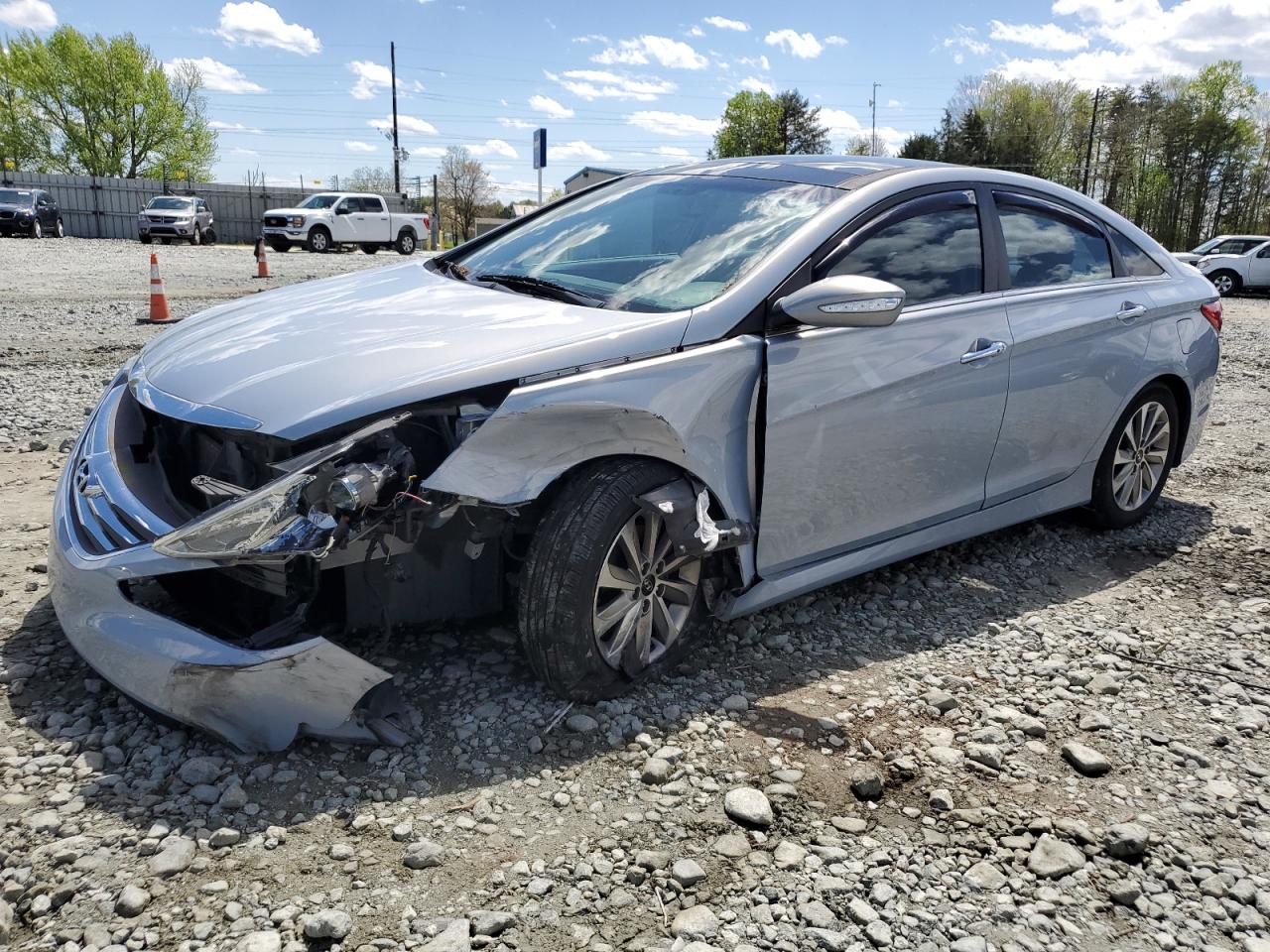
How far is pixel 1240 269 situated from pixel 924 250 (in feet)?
78.7

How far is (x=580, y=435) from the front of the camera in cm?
273

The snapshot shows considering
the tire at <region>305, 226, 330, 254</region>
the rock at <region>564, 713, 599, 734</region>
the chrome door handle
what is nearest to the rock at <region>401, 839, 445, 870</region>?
the rock at <region>564, 713, 599, 734</region>

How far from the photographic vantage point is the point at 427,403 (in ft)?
8.40

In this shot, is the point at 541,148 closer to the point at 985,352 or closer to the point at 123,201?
the point at 985,352

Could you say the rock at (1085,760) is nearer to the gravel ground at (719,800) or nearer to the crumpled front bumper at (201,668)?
the gravel ground at (719,800)

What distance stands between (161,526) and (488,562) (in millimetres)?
886

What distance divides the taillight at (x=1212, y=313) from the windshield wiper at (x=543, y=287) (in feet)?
11.1

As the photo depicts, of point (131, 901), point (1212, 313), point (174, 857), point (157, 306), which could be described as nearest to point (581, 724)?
point (174, 857)

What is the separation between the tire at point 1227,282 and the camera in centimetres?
2342

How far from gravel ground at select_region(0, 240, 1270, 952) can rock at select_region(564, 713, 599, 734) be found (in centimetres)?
1

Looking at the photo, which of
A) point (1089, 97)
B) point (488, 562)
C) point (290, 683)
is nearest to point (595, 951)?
point (290, 683)

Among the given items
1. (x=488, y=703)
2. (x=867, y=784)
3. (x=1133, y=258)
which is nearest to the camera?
(x=867, y=784)

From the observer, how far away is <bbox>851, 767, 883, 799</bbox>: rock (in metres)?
2.63

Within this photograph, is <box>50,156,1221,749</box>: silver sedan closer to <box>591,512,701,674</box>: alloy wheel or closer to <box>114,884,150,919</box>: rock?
<box>591,512,701,674</box>: alloy wheel
